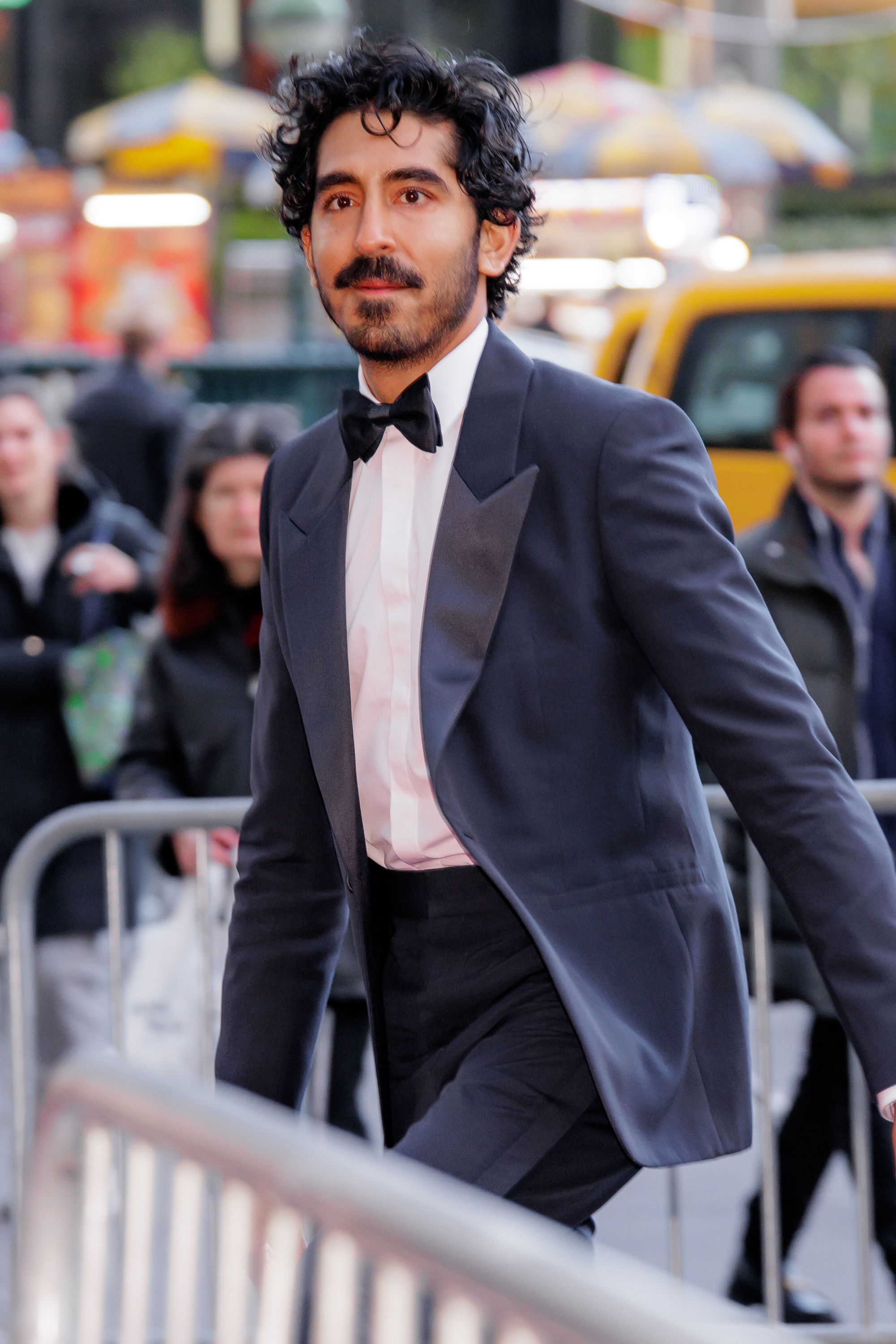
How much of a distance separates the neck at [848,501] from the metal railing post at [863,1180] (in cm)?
135

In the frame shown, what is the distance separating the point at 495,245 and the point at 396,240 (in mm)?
186

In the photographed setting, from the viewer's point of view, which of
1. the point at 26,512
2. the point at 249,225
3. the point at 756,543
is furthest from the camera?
the point at 249,225

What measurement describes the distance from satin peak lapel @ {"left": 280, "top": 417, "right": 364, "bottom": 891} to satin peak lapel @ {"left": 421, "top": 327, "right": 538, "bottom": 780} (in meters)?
0.14

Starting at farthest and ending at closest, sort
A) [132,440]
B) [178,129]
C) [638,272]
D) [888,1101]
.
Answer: [638,272]
[178,129]
[132,440]
[888,1101]

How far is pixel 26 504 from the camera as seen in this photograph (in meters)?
5.14

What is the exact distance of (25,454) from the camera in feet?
17.1

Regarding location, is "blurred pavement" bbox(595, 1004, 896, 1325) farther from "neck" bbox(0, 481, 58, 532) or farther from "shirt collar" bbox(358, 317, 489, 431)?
"shirt collar" bbox(358, 317, 489, 431)

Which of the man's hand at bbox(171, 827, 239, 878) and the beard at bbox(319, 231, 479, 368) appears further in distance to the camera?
the man's hand at bbox(171, 827, 239, 878)

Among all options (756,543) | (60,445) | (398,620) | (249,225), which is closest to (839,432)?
(756,543)

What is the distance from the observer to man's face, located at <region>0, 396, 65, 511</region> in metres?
5.14

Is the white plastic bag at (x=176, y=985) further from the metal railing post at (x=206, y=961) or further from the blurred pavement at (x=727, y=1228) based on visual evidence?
the blurred pavement at (x=727, y=1228)

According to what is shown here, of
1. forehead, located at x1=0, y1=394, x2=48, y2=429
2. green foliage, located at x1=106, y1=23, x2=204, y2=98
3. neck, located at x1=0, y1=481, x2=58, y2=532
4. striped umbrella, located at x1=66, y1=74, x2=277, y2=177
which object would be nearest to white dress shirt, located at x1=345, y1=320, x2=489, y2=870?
neck, located at x1=0, y1=481, x2=58, y2=532

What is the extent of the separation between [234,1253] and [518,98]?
64.4 inches

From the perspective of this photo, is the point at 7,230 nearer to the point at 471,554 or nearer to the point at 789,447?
the point at 789,447
